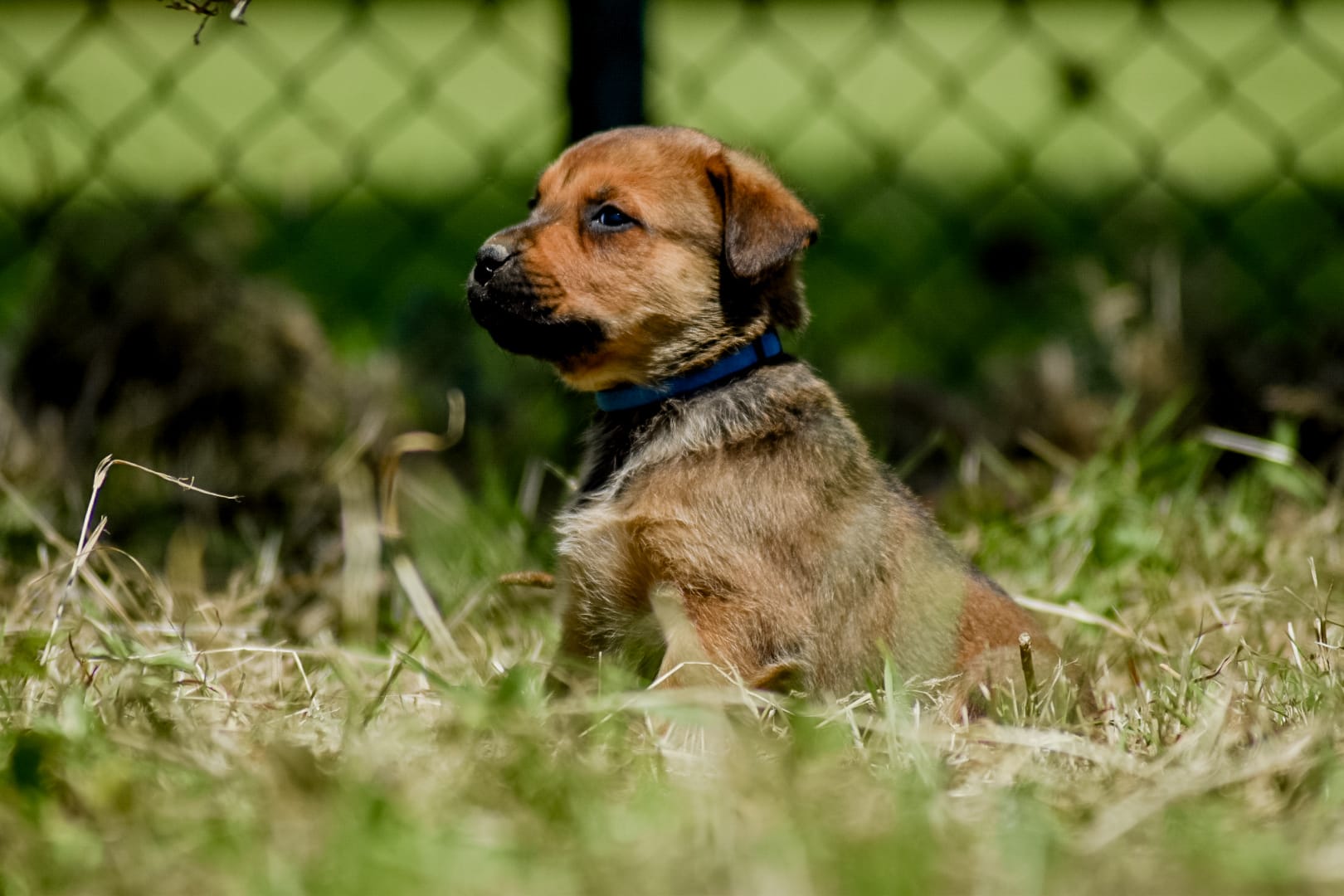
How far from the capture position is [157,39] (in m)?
13.5

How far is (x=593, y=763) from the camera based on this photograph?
8.18 ft

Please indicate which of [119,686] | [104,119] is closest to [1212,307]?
[119,686]

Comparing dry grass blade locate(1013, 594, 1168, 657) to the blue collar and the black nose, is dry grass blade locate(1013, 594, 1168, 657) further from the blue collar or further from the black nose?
the black nose

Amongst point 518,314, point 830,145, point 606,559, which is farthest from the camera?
point 830,145

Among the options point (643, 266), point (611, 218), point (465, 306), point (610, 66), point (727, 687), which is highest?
point (610, 66)

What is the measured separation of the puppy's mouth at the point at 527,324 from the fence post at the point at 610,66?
159cm

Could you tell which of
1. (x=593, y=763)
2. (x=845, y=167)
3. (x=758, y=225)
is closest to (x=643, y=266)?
(x=758, y=225)

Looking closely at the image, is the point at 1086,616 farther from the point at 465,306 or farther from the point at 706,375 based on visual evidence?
the point at 465,306

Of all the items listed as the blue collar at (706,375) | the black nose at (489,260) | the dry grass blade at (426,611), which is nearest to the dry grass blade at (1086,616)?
the blue collar at (706,375)

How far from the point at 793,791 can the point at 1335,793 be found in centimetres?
87

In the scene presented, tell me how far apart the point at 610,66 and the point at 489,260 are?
1703 millimetres

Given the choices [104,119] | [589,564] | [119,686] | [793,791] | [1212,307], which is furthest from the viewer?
[104,119]

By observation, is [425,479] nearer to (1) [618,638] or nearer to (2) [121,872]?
(1) [618,638]

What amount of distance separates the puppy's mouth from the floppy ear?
36cm
